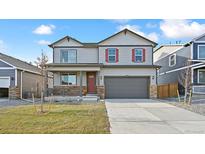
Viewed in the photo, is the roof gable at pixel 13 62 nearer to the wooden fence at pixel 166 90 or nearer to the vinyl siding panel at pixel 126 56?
the vinyl siding panel at pixel 126 56

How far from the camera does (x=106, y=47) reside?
22.9m

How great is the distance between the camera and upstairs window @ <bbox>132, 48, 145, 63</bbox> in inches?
892

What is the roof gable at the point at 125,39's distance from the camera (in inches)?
900

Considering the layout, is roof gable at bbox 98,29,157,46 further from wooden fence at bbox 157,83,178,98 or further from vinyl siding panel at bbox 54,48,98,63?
wooden fence at bbox 157,83,178,98

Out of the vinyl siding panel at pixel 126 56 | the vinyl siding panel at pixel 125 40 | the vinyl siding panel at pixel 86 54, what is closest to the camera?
the vinyl siding panel at pixel 126 56

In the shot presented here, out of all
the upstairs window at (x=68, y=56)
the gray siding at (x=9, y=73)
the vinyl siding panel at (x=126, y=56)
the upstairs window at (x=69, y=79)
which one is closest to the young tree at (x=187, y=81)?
the vinyl siding panel at (x=126, y=56)

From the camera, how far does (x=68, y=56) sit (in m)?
23.5

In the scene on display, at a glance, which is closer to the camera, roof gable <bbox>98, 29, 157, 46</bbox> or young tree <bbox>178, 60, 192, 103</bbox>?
young tree <bbox>178, 60, 192, 103</bbox>

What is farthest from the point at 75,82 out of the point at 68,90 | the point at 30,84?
the point at 30,84

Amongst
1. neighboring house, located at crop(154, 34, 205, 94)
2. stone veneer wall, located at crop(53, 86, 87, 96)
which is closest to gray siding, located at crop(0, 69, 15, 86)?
stone veneer wall, located at crop(53, 86, 87, 96)

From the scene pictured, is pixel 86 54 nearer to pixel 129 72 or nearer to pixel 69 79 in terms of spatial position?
pixel 69 79
